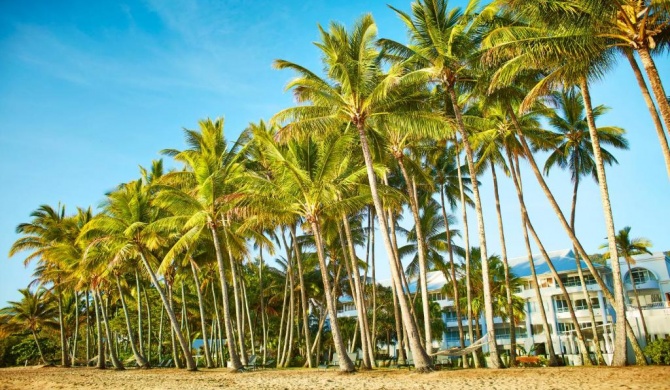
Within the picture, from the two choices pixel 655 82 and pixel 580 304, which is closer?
pixel 655 82

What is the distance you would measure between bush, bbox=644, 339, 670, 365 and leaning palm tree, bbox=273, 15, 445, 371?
24.1 ft

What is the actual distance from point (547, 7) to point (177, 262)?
22.5m

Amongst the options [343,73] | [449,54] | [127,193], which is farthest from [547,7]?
[127,193]

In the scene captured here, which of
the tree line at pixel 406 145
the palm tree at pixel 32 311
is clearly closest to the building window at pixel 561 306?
the tree line at pixel 406 145

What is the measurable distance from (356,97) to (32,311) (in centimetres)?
3777

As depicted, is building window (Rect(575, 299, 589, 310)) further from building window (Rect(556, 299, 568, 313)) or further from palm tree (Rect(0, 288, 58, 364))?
palm tree (Rect(0, 288, 58, 364))

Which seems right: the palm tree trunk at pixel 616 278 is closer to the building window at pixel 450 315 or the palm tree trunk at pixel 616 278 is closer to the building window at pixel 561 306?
the building window at pixel 561 306

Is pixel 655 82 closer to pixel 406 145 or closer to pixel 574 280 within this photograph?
pixel 406 145

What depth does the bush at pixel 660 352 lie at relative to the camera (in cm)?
1469

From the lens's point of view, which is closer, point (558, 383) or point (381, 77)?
point (558, 383)

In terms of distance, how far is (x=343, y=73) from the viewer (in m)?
15.4

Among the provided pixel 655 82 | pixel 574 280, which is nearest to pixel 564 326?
pixel 574 280

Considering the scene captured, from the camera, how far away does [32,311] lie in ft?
129

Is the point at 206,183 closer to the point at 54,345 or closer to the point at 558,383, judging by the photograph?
the point at 558,383
